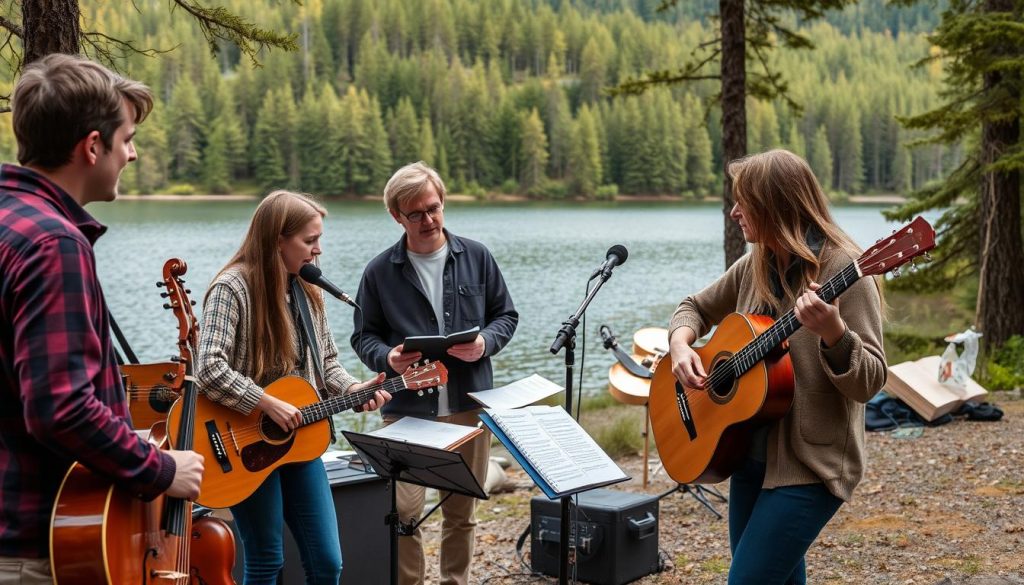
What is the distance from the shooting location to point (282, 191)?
13.0ft

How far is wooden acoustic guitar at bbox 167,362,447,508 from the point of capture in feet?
11.5

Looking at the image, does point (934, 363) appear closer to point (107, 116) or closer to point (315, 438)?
point (315, 438)

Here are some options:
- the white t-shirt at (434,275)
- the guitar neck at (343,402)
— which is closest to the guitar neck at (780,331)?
the guitar neck at (343,402)

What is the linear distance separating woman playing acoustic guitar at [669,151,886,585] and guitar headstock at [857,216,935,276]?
135 mm

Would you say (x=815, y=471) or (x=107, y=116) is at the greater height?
(x=107, y=116)

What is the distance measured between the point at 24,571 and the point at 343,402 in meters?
1.74

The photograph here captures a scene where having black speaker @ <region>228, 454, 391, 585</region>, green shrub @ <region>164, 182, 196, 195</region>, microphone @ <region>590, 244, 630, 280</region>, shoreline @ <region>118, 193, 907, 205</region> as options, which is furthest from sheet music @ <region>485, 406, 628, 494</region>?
green shrub @ <region>164, 182, 196, 195</region>

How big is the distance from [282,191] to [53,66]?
73.0 inches

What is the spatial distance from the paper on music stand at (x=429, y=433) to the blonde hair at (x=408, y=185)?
3.55 ft

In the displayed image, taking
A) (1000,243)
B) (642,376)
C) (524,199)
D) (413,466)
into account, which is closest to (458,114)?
(524,199)

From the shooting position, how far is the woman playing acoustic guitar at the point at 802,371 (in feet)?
9.11

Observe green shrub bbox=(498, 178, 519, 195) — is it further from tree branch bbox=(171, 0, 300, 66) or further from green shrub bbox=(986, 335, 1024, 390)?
tree branch bbox=(171, 0, 300, 66)

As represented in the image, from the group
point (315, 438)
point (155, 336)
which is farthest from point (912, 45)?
point (315, 438)

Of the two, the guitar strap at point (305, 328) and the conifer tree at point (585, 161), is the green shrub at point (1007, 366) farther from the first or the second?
the conifer tree at point (585, 161)
